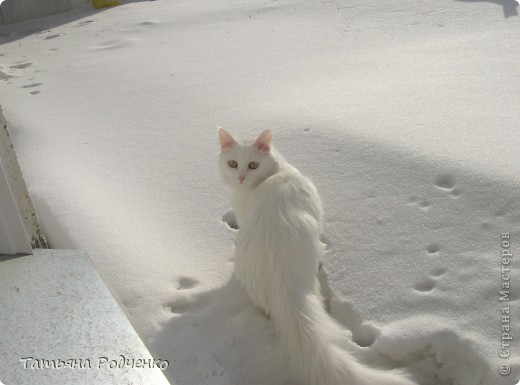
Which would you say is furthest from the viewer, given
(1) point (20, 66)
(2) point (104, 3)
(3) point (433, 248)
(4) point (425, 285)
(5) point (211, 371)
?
(2) point (104, 3)

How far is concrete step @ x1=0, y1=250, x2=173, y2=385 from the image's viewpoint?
1.37 metres

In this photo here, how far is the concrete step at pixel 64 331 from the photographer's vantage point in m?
1.37

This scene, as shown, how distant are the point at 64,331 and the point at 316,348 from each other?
0.75 m

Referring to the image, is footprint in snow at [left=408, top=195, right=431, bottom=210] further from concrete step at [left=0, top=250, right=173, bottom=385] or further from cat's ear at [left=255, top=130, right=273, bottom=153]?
concrete step at [left=0, top=250, right=173, bottom=385]

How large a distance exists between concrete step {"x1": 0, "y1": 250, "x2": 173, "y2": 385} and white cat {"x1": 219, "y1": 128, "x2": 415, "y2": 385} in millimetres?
424

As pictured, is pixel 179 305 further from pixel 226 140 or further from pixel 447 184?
pixel 447 184

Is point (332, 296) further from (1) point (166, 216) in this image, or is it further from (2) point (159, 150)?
(2) point (159, 150)

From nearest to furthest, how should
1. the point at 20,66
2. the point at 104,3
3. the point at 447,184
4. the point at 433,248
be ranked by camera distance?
the point at 433,248 < the point at 447,184 < the point at 20,66 < the point at 104,3

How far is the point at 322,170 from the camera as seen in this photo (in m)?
2.53

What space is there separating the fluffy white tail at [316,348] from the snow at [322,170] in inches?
4.7

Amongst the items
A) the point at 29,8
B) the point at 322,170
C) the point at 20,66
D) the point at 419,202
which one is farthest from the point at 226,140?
the point at 29,8

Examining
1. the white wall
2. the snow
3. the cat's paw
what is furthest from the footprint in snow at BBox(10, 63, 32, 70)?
the cat's paw

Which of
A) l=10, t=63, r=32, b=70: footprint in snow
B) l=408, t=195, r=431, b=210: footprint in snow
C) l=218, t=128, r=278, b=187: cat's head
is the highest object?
l=10, t=63, r=32, b=70: footprint in snow

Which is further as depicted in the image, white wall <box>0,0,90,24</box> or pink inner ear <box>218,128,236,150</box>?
white wall <box>0,0,90,24</box>
